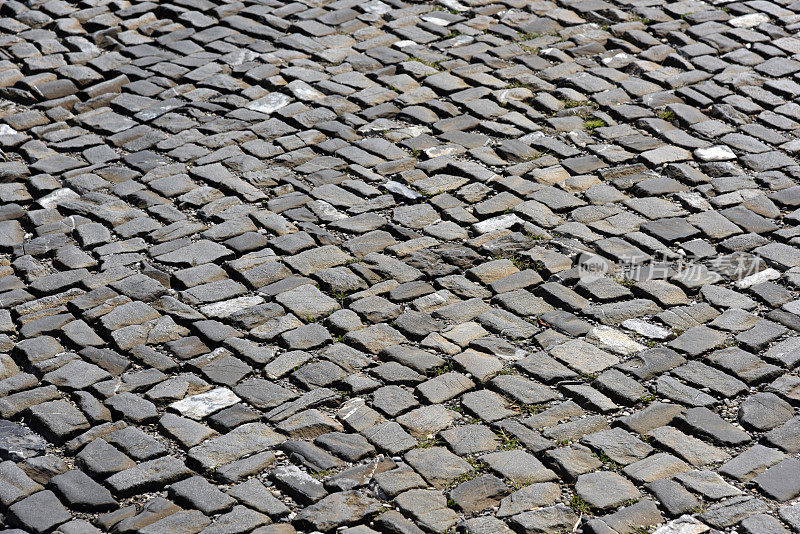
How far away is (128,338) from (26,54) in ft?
10.9

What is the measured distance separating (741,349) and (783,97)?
2847 millimetres

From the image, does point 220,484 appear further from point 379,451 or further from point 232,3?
point 232,3

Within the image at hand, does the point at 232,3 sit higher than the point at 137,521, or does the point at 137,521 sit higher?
the point at 232,3

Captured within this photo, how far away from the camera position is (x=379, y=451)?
12.4 feet

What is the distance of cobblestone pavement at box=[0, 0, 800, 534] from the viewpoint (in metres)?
3.63

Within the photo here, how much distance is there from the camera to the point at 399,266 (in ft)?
16.1

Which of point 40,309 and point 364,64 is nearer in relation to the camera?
point 40,309

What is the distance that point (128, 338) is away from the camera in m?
4.36


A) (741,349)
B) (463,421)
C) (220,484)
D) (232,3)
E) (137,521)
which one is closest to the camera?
(137,521)

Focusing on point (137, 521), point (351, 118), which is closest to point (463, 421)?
point (137, 521)

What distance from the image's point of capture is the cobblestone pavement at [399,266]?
3627 millimetres

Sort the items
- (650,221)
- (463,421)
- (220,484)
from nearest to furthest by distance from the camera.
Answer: (220,484) < (463,421) < (650,221)

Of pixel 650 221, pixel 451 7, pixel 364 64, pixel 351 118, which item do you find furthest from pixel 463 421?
pixel 451 7

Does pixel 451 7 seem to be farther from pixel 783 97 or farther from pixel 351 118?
pixel 783 97
